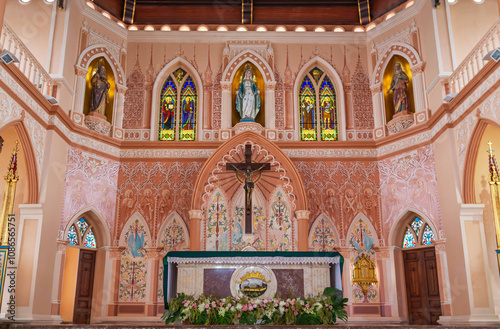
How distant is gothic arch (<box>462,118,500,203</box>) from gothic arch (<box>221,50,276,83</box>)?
6.45 meters

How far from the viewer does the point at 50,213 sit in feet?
39.4

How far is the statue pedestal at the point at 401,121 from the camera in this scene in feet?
46.3

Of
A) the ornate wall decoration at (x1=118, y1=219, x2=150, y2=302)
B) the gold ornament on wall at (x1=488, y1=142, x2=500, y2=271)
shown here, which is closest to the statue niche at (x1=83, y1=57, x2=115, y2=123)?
the ornate wall decoration at (x1=118, y1=219, x2=150, y2=302)

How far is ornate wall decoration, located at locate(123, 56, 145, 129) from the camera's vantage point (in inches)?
601

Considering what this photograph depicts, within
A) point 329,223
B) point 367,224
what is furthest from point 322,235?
point 367,224

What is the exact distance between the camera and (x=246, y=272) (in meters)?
9.34

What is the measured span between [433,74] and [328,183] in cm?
418

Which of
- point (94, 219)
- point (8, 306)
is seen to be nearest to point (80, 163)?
point (94, 219)

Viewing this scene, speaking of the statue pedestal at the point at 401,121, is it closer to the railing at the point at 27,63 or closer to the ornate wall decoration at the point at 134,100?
the ornate wall decoration at the point at 134,100

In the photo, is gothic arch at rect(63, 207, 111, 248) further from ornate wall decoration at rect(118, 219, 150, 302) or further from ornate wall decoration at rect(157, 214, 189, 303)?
ornate wall decoration at rect(157, 214, 189, 303)

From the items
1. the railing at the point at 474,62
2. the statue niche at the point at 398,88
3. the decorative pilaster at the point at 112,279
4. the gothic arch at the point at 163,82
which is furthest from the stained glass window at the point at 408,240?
the decorative pilaster at the point at 112,279

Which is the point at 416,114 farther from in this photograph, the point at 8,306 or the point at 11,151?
the point at 8,306

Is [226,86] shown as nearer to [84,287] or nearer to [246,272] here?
[84,287]

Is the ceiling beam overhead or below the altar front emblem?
overhead
